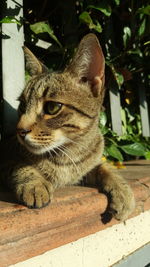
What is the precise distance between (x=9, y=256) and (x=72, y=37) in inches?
67.3

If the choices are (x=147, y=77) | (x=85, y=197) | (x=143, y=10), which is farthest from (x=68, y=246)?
(x=147, y=77)

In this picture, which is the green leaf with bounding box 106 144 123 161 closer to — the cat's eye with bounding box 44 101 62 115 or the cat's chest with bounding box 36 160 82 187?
the cat's chest with bounding box 36 160 82 187

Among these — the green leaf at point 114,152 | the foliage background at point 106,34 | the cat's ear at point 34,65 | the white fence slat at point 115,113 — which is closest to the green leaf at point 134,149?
the foliage background at point 106,34

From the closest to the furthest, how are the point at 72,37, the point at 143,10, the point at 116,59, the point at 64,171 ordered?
the point at 64,171, the point at 143,10, the point at 72,37, the point at 116,59

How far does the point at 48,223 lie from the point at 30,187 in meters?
0.19

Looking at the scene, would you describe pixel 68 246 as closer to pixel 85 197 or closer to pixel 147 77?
pixel 85 197

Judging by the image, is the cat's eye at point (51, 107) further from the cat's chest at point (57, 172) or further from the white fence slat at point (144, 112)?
the white fence slat at point (144, 112)

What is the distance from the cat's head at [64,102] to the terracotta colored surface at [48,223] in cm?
26

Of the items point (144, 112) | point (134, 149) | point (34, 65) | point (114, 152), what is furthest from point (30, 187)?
point (144, 112)

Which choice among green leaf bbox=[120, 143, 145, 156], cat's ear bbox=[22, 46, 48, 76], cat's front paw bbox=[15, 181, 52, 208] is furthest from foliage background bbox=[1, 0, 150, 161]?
cat's front paw bbox=[15, 181, 52, 208]

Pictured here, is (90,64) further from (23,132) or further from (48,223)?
(48,223)

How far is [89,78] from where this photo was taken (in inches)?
59.6

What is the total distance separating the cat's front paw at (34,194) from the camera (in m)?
1.02

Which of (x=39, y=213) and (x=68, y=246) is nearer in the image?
(x=39, y=213)
